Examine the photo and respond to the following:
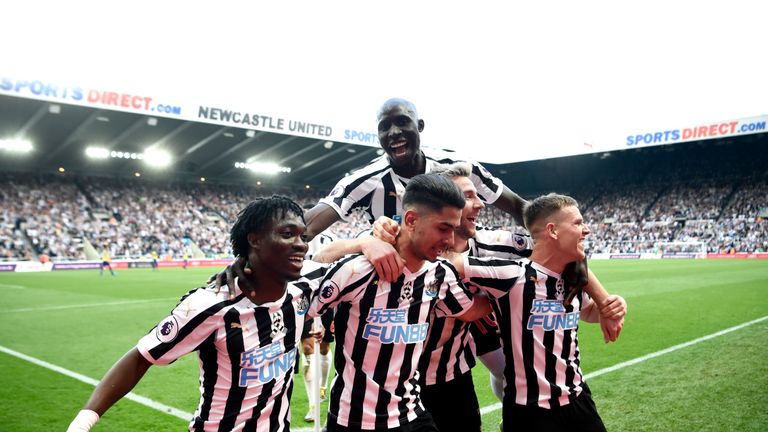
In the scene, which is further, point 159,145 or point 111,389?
point 159,145

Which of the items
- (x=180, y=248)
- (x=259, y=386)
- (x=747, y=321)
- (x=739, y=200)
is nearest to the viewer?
(x=259, y=386)

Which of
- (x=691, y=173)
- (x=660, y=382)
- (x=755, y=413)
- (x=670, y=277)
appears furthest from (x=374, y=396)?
(x=691, y=173)

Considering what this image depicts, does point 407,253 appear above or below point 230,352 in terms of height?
above

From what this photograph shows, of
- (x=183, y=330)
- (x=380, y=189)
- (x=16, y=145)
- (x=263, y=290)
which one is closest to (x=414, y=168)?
(x=380, y=189)

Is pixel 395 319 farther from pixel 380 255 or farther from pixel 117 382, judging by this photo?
pixel 117 382

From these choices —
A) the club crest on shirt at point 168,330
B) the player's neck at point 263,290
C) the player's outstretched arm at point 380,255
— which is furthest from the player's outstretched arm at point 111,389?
the player's outstretched arm at point 380,255

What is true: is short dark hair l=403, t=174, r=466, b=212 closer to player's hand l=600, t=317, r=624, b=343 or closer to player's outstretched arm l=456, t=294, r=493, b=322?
player's outstretched arm l=456, t=294, r=493, b=322

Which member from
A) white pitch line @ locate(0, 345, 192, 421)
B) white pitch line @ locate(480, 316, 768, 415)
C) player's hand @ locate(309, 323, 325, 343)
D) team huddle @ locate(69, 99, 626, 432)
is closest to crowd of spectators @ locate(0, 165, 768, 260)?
white pitch line @ locate(0, 345, 192, 421)

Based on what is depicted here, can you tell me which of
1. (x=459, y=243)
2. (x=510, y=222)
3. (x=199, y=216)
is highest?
(x=510, y=222)

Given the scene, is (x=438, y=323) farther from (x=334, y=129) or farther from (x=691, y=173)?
(x=691, y=173)

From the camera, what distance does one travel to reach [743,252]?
110ft

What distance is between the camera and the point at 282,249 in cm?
249

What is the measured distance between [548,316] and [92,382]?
19.8 ft

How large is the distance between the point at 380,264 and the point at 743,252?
38.9 m
